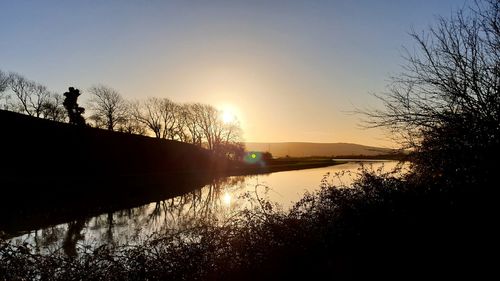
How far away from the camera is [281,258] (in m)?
8.53

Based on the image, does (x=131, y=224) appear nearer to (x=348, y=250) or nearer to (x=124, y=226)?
(x=124, y=226)

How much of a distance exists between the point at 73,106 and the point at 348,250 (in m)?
70.2

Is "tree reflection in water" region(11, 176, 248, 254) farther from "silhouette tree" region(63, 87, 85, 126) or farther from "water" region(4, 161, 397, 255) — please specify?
"silhouette tree" region(63, 87, 85, 126)

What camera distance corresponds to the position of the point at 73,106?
70.5 metres

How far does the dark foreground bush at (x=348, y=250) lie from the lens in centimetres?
757

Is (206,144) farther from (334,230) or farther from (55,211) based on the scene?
(334,230)

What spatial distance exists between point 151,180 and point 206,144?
53.1 meters

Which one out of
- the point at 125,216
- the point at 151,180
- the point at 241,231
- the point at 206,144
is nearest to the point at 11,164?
the point at 151,180

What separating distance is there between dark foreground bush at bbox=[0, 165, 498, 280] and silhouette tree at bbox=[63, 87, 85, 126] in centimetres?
6540

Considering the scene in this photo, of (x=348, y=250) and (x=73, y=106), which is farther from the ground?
(x=73, y=106)

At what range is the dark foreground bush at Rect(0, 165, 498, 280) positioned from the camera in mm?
7570

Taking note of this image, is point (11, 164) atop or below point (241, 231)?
atop

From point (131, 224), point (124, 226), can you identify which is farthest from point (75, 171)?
point (124, 226)

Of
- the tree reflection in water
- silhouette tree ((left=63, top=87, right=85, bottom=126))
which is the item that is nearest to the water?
the tree reflection in water
